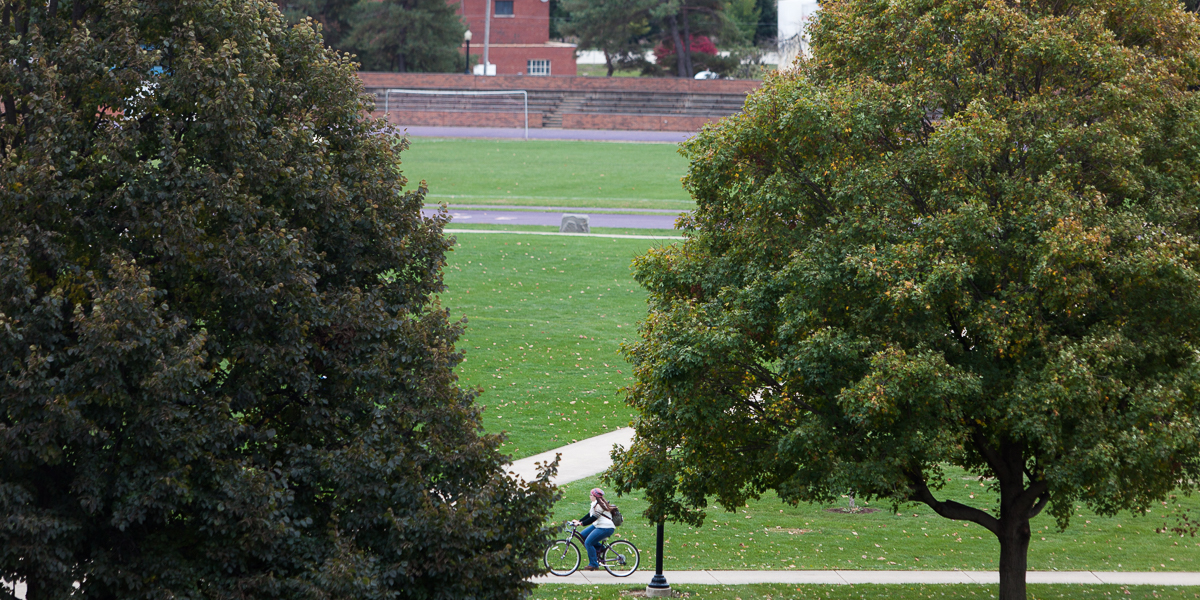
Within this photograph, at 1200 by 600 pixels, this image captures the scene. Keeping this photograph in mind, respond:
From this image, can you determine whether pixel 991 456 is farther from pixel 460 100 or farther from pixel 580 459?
pixel 460 100

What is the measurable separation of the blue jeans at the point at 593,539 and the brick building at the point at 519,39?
7131cm

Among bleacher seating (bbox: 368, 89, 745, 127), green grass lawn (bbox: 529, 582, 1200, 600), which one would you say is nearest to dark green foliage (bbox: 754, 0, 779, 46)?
bleacher seating (bbox: 368, 89, 745, 127)

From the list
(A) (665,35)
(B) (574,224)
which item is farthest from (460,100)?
(B) (574,224)

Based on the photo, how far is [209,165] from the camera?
8.95 m

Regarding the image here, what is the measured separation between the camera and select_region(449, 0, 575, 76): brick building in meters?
82.8

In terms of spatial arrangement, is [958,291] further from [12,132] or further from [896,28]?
[12,132]

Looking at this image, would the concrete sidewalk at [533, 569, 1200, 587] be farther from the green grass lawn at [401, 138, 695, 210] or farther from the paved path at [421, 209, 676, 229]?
the green grass lawn at [401, 138, 695, 210]

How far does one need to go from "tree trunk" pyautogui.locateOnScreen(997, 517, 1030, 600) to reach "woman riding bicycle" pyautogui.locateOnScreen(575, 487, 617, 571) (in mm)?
5002

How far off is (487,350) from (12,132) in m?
17.5

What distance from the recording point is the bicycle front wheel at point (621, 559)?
15039mm

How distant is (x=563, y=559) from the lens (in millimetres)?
15203

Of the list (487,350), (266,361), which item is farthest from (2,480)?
(487,350)

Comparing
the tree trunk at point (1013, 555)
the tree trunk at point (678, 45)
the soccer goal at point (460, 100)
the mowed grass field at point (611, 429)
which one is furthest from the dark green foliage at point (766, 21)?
the tree trunk at point (1013, 555)

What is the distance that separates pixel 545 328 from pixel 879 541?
1291cm
